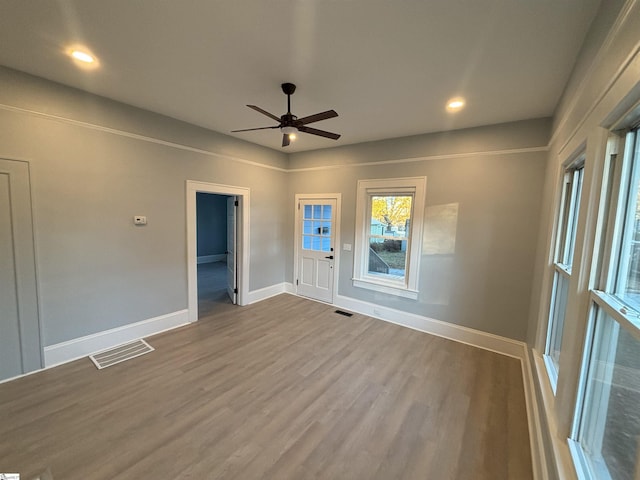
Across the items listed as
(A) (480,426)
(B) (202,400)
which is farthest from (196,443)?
(A) (480,426)

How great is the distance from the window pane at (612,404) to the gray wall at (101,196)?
13.6 ft

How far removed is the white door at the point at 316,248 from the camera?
483 centimetres

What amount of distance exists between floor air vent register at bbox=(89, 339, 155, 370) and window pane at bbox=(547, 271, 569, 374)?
160 inches

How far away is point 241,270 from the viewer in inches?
182

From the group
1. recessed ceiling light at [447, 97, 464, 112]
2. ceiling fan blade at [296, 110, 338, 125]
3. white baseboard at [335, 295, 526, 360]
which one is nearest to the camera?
ceiling fan blade at [296, 110, 338, 125]

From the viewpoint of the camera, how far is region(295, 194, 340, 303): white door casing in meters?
4.77

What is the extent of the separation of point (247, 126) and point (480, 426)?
13.8 feet

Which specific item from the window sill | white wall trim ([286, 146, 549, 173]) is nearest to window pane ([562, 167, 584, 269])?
white wall trim ([286, 146, 549, 173])

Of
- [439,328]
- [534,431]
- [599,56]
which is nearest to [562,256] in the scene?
[534,431]

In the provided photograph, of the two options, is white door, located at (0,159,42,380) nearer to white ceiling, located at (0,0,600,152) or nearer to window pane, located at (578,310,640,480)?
white ceiling, located at (0,0,600,152)

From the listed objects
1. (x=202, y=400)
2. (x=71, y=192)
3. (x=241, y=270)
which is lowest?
(x=202, y=400)

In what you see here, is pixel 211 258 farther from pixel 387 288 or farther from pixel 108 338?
pixel 387 288

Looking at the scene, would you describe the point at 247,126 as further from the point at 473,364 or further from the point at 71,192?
the point at 473,364

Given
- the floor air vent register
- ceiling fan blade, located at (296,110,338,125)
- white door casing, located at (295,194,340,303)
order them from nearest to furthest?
ceiling fan blade, located at (296,110,338,125) → the floor air vent register → white door casing, located at (295,194,340,303)
